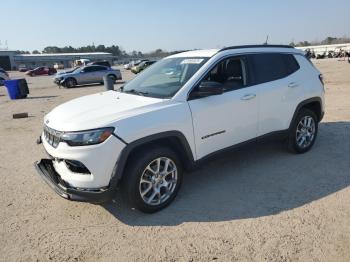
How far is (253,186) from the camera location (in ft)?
Result: 15.0

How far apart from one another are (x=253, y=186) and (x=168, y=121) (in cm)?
162

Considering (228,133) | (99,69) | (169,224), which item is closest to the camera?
(169,224)

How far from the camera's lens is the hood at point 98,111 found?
3.56 m

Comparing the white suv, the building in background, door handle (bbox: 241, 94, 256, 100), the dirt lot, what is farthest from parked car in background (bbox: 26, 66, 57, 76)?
door handle (bbox: 241, 94, 256, 100)

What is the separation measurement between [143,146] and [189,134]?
0.59 m

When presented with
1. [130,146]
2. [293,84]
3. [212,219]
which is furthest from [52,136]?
[293,84]

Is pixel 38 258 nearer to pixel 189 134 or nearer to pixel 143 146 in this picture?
pixel 143 146

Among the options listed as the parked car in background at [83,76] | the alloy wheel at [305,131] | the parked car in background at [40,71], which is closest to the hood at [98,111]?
the alloy wheel at [305,131]

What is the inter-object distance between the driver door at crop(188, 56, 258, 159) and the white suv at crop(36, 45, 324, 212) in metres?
0.01

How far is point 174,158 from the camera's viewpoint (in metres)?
4.01

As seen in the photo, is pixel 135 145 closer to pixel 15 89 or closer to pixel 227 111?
pixel 227 111

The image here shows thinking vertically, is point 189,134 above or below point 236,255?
above

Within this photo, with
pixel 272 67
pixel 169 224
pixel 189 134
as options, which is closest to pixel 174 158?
pixel 189 134

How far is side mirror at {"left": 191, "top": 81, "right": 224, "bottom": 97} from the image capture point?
405 cm
